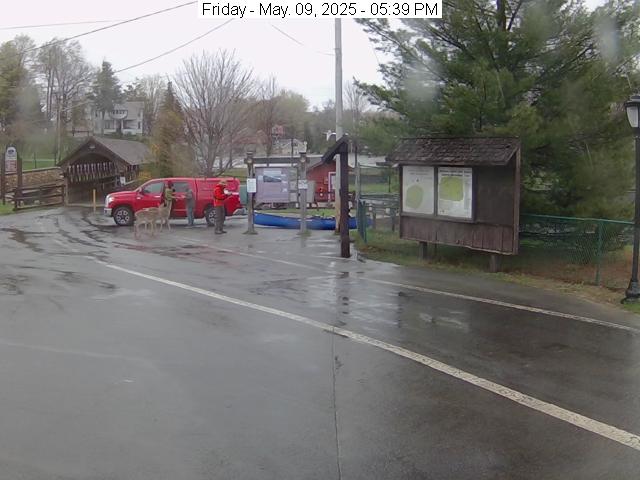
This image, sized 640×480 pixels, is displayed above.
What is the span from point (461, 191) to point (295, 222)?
11135mm

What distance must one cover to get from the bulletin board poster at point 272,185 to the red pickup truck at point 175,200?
988 cm

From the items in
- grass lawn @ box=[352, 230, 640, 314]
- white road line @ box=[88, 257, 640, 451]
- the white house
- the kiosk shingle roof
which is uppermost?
the white house

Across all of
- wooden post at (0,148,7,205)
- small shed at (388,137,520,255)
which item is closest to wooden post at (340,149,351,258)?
small shed at (388,137,520,255)

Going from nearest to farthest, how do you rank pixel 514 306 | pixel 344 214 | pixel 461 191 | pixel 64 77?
pixel 514 306 < pixel 461 191 < pixel 344 214 < pixel 64 77

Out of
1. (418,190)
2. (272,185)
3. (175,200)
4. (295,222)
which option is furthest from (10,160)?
(418,190)

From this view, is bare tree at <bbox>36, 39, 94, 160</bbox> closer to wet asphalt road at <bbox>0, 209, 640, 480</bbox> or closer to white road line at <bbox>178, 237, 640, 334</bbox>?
white road line at <bbox>178, 237, 640, 334</bbox>

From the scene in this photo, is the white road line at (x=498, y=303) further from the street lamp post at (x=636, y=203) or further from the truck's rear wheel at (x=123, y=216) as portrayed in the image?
the truck's rear wheel at (x=123, y=216)

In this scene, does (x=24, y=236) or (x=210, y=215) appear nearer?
(x=24, y=236)

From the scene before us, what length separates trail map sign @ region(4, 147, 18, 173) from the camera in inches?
1641

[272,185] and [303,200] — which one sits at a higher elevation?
[272,185]

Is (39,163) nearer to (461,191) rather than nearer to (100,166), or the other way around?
(100,166)

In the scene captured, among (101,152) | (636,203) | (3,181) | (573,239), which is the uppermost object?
(101,152)

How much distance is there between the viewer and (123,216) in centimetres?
2606

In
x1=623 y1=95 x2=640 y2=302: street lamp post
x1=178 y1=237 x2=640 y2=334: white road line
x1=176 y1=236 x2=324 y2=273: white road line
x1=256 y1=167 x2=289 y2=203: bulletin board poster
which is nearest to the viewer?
x1=178 y1=237 x2=640 y2=334: white road line
